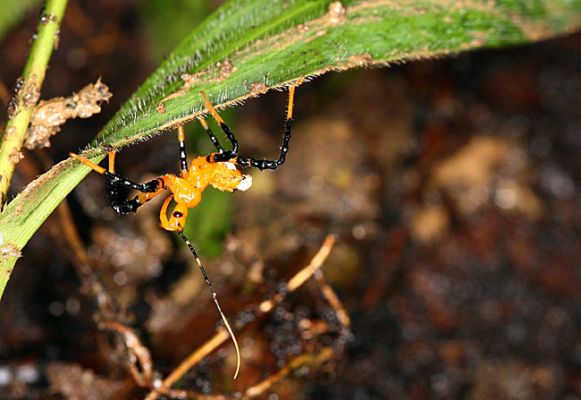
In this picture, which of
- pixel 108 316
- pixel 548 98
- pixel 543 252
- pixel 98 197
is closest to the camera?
pixel 108 316

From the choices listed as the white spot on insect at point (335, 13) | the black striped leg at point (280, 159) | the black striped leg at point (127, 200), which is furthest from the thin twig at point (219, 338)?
the white spot on insect at point (335, 13)

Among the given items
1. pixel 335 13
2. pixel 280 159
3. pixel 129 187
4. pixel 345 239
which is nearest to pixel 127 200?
pixel 129 187

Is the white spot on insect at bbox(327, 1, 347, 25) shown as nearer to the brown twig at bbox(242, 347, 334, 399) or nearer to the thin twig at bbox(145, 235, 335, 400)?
the thin twig at bbox(145, 235, 335, 400)

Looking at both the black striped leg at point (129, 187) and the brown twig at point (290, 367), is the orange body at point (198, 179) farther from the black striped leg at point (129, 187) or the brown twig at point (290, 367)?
the brown twig at point (290, 367)

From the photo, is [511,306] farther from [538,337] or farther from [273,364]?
[273,364]

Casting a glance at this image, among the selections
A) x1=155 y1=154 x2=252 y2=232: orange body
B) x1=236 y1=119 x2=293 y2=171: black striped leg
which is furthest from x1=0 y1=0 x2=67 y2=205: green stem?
x1=236 y1=119 x2=293 y2=171: black striped leg

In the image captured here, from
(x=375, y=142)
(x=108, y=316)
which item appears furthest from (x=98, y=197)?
(x=375, y=142)
